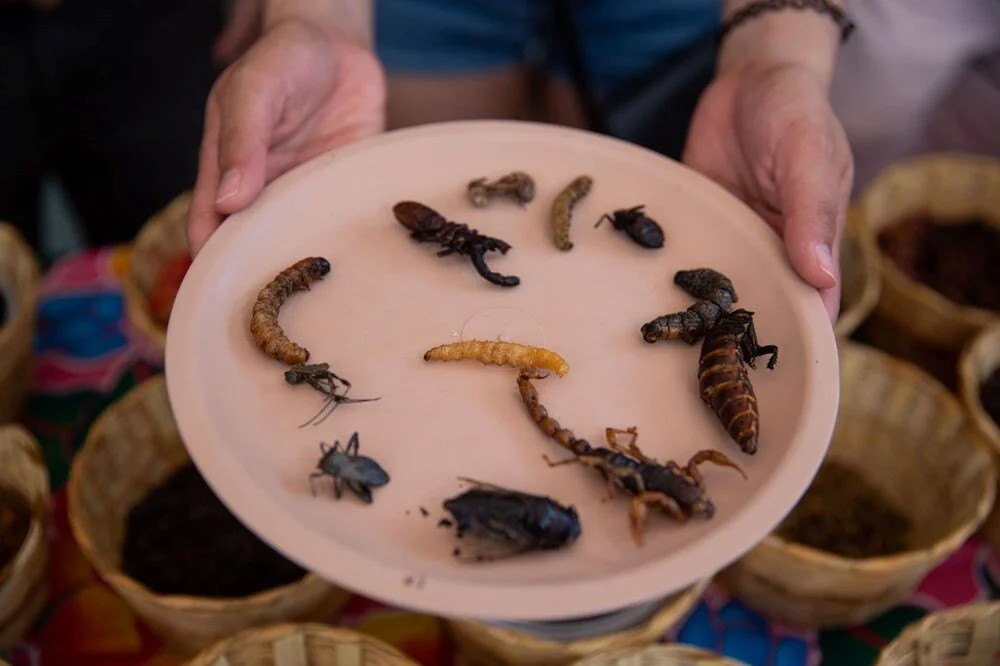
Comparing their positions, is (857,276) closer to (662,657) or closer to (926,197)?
(926,197)

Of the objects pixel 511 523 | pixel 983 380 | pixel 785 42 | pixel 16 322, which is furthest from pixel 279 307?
pixel 983 380

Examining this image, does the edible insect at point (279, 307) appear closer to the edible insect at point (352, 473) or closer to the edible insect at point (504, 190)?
the edible insect at point (352, 473)

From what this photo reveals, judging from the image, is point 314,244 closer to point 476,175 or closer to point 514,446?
point 476,175

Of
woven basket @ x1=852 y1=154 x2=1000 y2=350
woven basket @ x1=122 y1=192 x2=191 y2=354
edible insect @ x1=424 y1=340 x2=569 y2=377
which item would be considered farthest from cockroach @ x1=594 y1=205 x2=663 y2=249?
woven basket @ x1=122 y1=192 x2=191 y2=354

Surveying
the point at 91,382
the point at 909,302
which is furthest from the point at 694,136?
the point at 91,382

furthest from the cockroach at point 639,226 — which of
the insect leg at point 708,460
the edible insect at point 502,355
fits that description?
the insect leg at point 708,460

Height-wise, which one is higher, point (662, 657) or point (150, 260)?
point (662, 657)
